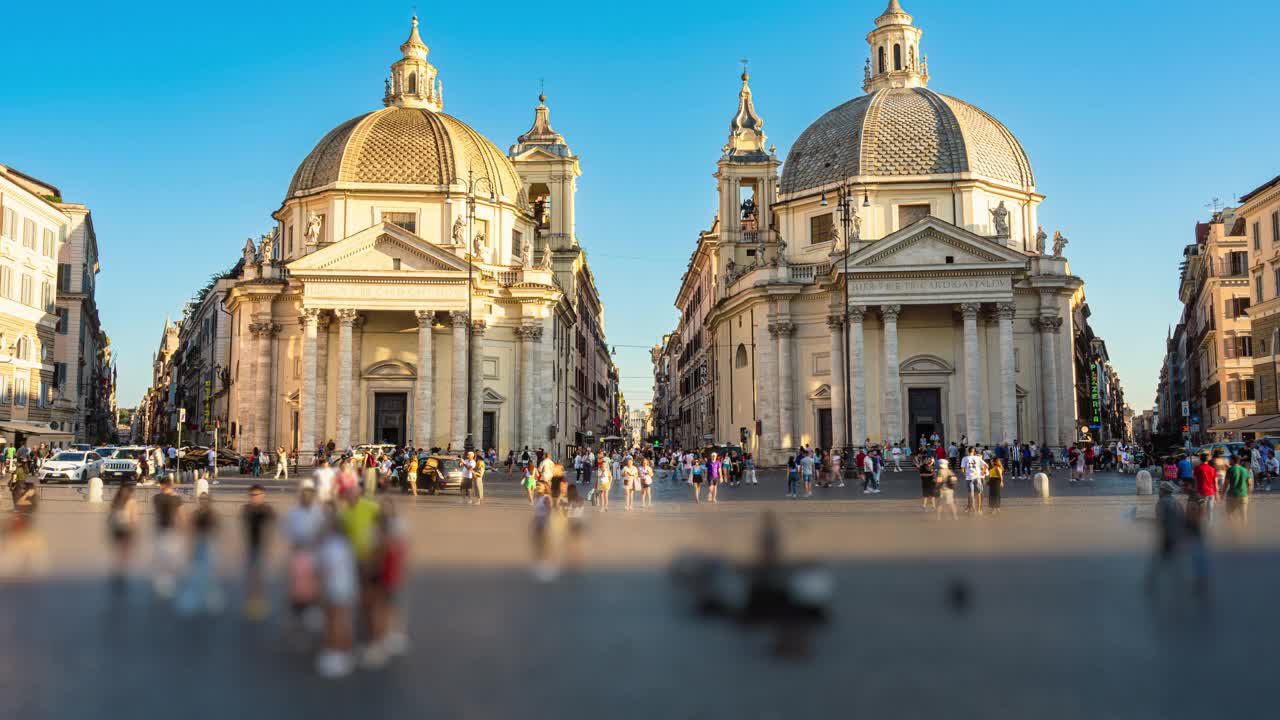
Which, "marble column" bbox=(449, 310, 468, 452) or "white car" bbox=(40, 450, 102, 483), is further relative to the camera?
"marble column" bbox=(449, 310, 468, 452)

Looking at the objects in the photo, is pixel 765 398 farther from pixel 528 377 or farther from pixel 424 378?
pixel 424 378

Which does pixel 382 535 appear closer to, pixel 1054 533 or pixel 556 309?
pixel 1054 533

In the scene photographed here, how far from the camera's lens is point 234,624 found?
6.18 meters

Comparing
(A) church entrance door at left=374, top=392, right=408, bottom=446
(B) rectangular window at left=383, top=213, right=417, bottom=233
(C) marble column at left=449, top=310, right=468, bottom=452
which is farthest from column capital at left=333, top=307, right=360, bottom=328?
(B) rectangular window at left=383, top=213, right=417, bottom=233

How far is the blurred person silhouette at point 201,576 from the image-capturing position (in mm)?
6137

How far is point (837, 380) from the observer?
67062 mm

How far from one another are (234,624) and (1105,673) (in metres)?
5.51

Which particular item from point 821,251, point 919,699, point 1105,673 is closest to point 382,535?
point 919,699

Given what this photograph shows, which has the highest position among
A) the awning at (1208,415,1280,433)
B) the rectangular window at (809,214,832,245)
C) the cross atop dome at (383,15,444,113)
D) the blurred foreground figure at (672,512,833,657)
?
the cross atop dome at (383,15,444,113)

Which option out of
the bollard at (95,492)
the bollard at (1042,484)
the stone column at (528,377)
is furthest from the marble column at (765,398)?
the bollard at (95,492)

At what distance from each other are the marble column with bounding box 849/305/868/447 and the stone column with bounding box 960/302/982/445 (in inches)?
222

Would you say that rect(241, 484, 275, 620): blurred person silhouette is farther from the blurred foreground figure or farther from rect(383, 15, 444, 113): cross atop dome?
rect(383, 15, 444, 113): cross atop dome

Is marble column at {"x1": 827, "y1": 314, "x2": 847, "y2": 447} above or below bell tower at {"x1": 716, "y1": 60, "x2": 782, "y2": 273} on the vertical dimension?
below

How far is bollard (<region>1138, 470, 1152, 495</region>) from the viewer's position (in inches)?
1389
